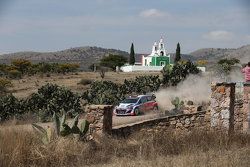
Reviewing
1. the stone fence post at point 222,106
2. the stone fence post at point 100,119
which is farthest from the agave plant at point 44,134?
the stone fence post at point 222,106

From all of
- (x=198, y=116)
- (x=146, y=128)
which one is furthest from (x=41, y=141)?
(x=198, y=116)

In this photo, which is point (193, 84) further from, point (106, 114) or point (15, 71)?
point (15, 71)

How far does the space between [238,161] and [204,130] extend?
4.44 m

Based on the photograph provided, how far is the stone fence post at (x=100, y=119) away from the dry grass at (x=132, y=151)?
68.1 inches

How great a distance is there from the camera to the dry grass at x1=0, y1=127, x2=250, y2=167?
1044 centimetres

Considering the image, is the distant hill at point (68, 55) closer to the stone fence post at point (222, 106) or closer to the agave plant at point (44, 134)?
the stone fence post at point (222, 106)

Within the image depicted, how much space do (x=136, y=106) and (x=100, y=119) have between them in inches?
739

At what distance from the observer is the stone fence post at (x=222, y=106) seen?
1560 cm

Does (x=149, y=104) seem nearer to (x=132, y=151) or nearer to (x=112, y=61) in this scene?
(x=132, y=151)

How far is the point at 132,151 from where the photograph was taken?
12.8 metres

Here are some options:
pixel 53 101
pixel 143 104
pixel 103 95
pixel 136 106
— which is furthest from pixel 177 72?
pixel 53 101

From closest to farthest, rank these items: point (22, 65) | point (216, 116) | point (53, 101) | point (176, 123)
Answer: point (216, 116)
point (176, 123)
point (53, 101)
point (22, 65)

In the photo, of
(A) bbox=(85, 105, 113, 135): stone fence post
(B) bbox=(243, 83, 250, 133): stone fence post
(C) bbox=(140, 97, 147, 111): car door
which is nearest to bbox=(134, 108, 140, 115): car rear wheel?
(C) bbox=(140, 97, 147, 111): car door

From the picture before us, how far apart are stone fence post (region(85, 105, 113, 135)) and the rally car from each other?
17.9m
